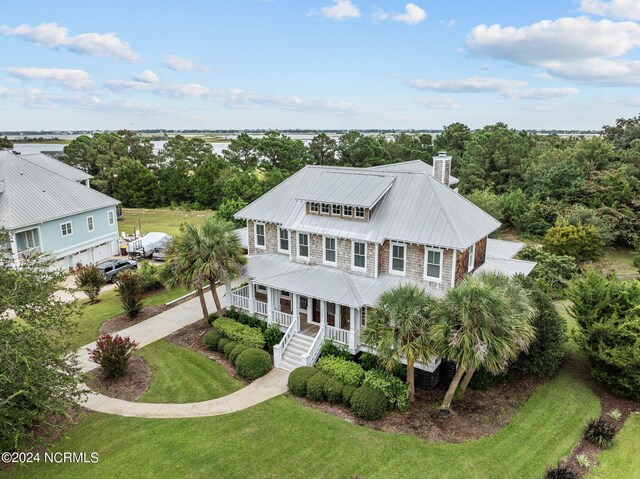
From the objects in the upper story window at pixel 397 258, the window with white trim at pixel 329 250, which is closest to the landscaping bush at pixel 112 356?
the window with white trim at pixel 329 250

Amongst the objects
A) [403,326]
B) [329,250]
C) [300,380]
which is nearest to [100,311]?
[329,250]

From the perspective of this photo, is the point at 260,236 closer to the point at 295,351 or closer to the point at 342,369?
the point at 295,351

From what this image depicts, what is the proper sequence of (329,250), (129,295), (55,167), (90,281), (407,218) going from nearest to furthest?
(407,218), (329,250), (129,295), (90,281), (55,167)

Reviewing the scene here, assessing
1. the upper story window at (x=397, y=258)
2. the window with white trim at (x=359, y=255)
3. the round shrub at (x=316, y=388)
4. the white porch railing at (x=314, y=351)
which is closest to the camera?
the round shrub at (x=316, y=388)

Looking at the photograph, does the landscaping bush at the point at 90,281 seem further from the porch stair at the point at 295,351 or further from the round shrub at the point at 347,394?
the round shrub at the point at 347,394

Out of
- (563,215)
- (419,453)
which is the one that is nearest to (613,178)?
(563,215)

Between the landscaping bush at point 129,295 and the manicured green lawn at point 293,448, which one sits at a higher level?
the landscaping bush at point 129,295
